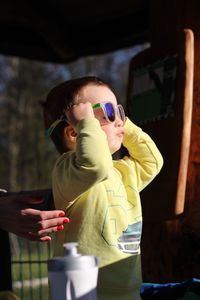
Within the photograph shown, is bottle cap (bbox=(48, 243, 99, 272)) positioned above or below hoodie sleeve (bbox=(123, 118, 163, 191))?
below

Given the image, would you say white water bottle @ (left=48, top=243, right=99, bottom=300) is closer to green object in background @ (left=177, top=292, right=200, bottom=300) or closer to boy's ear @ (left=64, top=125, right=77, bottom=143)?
boy's ear @ (left=64, top=125, right=77, bottom=143)

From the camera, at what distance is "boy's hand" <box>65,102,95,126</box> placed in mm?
2110

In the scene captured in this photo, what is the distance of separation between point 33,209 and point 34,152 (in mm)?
17516

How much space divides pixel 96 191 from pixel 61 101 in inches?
12.8

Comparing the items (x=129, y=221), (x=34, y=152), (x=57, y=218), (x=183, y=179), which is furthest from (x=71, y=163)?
(x=34, y=152)

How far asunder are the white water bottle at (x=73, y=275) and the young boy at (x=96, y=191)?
0.42 m

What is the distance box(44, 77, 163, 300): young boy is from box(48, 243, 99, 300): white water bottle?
0.42m

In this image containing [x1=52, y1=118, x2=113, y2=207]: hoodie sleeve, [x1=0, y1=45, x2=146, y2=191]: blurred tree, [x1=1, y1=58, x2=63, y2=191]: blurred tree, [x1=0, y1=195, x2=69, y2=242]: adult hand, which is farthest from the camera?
[x1=0, y1=45, x2=146, y2=191]: blurred tree

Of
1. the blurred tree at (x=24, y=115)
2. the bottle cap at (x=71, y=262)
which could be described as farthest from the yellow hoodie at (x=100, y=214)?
the blurred tree at (x=24, y=115)

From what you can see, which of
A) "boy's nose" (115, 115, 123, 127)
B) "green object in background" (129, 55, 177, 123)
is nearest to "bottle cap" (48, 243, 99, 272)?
"boy's nose" (115, 115, 123, 127)

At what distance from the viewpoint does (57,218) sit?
2.08 meters

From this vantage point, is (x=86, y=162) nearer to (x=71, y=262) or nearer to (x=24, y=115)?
(x=71, y=262)

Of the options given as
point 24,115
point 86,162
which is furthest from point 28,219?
point 24,115

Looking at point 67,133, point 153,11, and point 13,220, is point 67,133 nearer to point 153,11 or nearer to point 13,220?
point 13,220
